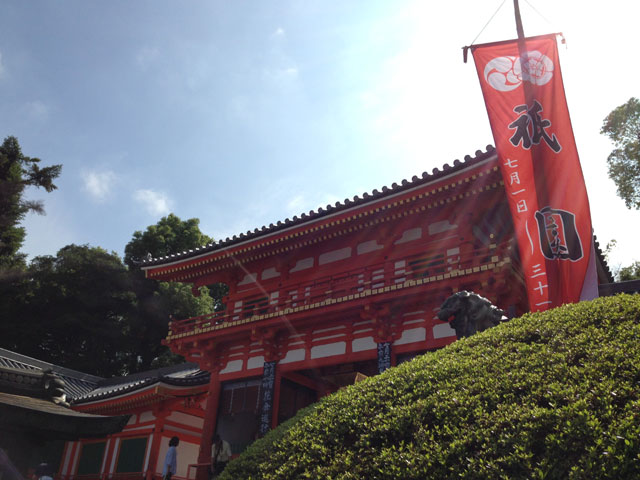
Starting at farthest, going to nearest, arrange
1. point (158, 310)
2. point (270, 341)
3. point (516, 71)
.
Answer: point (158, 310) < point (270, 341) < point (516, 71)

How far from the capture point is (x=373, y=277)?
596 inches

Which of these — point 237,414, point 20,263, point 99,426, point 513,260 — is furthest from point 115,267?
point 513,260

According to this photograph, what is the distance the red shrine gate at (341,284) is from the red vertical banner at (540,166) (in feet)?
3.87

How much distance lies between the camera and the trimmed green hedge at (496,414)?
3.87 metres

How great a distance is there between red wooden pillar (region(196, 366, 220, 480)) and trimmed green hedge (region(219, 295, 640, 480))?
9.85 m

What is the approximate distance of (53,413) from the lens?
9.83 m

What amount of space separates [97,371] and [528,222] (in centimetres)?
3382

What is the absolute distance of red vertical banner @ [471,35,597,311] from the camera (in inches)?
407

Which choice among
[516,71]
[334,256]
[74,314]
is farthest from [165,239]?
[516,71]

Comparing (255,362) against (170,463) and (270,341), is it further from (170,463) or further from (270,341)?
(170,463)

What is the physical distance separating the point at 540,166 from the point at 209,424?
1201 centimetres

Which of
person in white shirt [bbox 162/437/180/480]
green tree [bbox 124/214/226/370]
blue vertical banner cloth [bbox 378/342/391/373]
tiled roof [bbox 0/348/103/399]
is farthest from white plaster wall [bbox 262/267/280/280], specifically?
green tree [bbox 124/214/226/370]

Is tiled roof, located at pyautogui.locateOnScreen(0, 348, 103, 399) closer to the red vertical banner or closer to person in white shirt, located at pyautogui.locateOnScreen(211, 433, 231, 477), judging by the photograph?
person in white shirt, located at pyautogui.locateOnScreen(211, 433, 231, 477)

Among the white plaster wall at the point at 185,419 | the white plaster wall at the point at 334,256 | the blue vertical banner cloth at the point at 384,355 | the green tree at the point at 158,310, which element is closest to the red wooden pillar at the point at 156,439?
the white plaster wall at the point at 185,419
